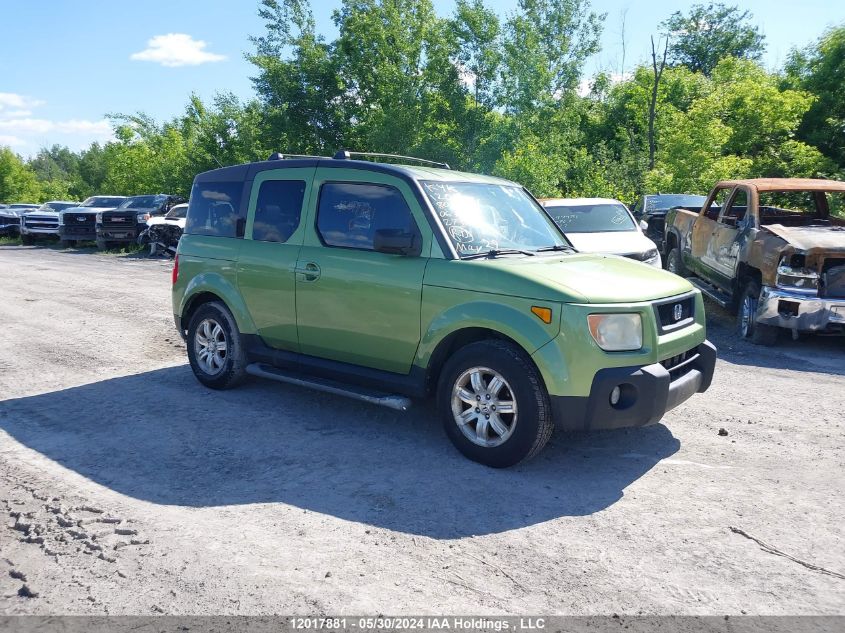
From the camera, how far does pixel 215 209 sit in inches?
261

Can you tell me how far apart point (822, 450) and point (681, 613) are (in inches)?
110

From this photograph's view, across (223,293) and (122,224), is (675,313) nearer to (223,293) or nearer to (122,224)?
(223,293)

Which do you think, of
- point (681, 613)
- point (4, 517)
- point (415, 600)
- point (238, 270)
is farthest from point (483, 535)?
point (238, 270)

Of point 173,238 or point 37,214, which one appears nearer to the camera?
point 173,238

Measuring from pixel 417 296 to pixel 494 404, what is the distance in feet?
3.09

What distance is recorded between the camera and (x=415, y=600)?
312cm

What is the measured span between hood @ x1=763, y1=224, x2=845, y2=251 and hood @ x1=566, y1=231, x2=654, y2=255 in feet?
6.29

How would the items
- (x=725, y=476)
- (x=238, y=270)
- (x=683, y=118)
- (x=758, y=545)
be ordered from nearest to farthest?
(x=758, y=545), (x=725, y=476), (x=238, y=270), (x=683, y=118)

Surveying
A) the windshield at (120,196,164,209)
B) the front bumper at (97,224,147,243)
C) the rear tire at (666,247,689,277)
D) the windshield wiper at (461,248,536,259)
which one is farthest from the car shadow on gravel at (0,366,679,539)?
the windshield at (120,196,164,209)

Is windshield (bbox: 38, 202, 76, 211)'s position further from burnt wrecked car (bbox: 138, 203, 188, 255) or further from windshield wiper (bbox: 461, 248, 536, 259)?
windshield wiper (bbox: 461, 248, 536, 259)

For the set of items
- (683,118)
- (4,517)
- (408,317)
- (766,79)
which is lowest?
(4,517)

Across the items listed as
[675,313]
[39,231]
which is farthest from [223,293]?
[39,231]

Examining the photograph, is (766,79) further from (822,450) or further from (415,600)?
(415,600)

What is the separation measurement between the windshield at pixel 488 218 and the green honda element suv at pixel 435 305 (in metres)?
0.02
